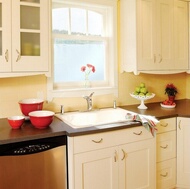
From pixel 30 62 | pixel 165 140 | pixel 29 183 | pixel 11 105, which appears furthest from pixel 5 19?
pixel 165 140

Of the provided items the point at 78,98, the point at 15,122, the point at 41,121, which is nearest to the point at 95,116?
the point at 78,98

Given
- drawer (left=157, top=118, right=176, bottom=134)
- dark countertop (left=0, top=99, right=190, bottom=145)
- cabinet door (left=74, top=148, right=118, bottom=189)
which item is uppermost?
dark countertop (left=0, top=99, right=190, bottom=145)

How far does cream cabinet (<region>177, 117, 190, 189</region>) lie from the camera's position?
7.86 feet

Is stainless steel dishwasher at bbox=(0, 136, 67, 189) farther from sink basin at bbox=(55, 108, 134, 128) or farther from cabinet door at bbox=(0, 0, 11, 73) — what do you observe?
cabinet door at bbox=(0, 0, 11, 73)

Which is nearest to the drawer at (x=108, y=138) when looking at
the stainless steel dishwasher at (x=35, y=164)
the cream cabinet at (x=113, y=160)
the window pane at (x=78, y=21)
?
the cream cabinet at (x=113, y=160)

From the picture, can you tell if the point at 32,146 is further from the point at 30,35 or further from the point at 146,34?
the point at 146,34

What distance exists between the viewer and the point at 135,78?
2.93 metres

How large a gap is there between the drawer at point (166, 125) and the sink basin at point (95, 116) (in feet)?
1.18

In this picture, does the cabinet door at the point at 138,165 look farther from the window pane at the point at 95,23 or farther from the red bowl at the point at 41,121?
the window pane at the point at 95,23

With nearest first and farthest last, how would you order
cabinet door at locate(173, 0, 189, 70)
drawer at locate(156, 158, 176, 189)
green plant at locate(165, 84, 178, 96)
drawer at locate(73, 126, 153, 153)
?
drawer at locate(73, 126, 153, 153)
drawer at locate(156, 158, 176, 189)
cabinet door at locate(173, 0, 189, 70)
green plant at locate(165, 84, 178, 96)

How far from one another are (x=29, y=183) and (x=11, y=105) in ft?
2.77

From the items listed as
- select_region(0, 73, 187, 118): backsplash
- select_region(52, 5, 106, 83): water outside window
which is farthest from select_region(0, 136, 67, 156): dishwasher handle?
select_region(52, 5, 106, 83): water outside window

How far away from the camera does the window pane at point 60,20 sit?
8.23ft

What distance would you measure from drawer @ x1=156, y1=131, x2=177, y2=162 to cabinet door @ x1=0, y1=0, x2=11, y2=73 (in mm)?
1557
